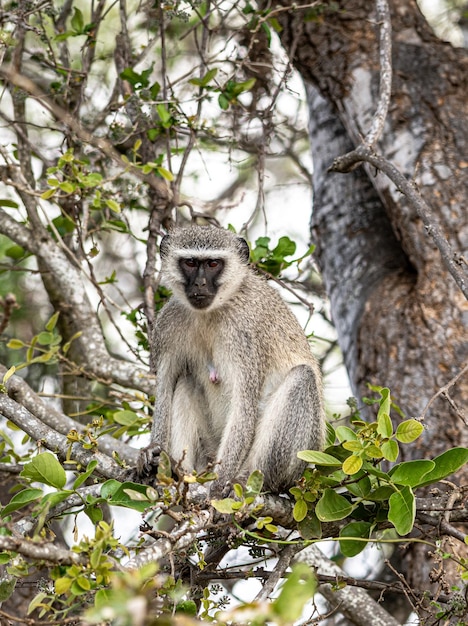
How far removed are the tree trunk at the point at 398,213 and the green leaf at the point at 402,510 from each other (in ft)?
5.86

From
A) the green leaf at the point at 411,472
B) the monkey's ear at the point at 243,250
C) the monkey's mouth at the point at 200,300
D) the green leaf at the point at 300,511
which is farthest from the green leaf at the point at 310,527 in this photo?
the monkey's ear at the point at 243,250

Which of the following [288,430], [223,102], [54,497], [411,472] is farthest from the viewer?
[223,102]

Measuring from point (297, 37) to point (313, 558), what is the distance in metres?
4.04

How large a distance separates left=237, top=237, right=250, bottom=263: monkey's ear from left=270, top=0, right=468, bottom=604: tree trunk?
1.25 meters

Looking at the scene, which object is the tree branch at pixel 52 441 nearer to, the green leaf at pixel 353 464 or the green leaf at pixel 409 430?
the green leaf at pixel 353 464

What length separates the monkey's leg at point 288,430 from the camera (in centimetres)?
480

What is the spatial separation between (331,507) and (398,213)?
2955 mm

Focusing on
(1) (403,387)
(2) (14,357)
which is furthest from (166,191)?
(2) (14,357)

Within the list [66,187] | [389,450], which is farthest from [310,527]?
[66,187]

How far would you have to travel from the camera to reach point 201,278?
515 centimetres

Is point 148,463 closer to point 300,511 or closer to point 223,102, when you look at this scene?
point 300,511

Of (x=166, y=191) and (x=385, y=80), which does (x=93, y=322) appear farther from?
(x=385, y=80)

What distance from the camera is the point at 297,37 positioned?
22.2ft

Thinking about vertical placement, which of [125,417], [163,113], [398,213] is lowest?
[125,417]
